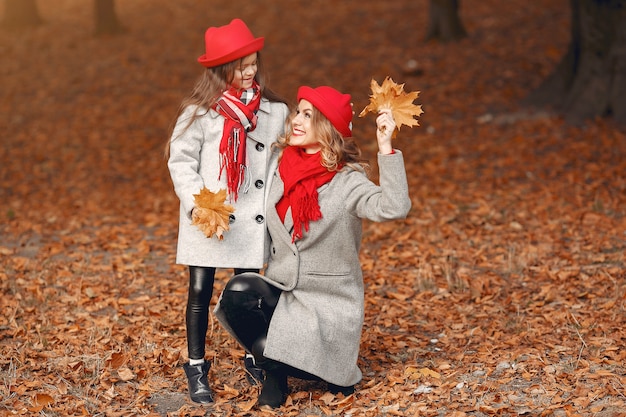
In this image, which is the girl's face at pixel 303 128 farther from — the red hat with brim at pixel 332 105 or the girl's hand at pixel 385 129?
the girl's hand at pixel 385 129

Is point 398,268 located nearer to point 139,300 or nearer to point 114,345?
point 139,300

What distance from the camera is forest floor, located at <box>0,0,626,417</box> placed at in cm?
440

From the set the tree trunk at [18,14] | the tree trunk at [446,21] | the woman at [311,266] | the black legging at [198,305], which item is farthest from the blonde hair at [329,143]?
the tree trunk at [18,14]

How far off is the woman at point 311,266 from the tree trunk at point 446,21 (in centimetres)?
1010

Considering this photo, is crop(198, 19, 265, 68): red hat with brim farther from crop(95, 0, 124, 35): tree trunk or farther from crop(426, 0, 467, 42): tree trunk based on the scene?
crop(95, 0, 124, 35): tree trunk

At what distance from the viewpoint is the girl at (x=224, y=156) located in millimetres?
4113

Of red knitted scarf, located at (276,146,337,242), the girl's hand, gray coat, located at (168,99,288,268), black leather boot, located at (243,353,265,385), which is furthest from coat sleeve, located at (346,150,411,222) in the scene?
black leather boot, located at (243,353,265,385)

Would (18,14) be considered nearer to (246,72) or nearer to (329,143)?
(246,72)

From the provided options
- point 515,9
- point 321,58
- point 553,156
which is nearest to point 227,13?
point 321,58

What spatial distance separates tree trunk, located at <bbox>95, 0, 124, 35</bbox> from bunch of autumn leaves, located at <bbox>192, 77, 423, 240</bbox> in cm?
1327

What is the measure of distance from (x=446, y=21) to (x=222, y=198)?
10.6m

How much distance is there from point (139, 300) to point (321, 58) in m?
8.82

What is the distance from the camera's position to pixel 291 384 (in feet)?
14.9

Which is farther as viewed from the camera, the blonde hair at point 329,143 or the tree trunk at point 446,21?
the tree trunk at point 446,21
